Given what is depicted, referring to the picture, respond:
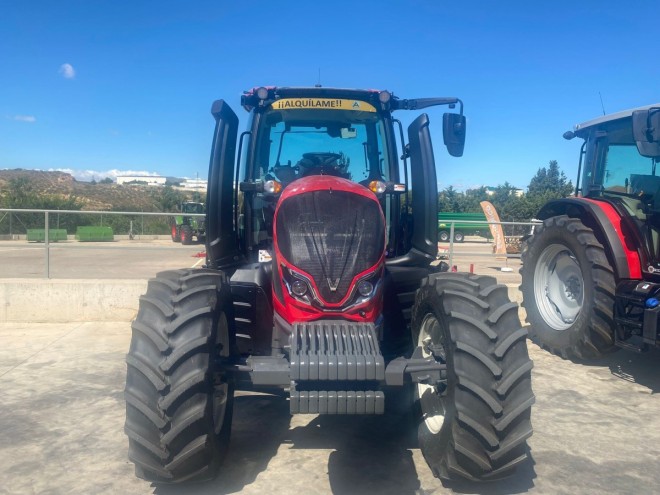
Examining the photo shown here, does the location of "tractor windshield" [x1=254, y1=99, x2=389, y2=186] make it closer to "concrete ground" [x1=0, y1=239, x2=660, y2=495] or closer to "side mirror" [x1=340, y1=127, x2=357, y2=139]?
"side mirror" [x1=340, y1=127, x2=357, y2=139]

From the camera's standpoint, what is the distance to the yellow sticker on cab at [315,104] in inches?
190

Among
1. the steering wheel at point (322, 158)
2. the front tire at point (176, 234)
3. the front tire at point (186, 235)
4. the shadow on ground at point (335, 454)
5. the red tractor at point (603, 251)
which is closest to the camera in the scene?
the shadow on ground at point (335, 454)

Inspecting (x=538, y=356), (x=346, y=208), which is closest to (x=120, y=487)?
(x=346, y=208)

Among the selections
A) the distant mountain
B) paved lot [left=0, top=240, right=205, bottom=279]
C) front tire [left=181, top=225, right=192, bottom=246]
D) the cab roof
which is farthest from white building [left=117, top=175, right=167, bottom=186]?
the cab roof

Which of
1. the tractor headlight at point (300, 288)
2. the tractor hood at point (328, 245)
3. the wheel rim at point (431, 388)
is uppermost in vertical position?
the tractor hood at point (328, 245)

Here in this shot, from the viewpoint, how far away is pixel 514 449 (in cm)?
313

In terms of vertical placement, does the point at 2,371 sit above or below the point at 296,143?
below

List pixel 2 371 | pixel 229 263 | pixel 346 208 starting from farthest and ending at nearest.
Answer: pixel 2 371, pixel 229 263, pixel 346 208

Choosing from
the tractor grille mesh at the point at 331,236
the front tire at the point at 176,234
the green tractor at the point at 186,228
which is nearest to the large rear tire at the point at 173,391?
the tractor grille mesh at the point at 331,236

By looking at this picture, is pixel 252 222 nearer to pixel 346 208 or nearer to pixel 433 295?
pixel 346 208

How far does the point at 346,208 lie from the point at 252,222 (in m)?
1.28

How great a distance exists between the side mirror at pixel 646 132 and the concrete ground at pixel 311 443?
226 centimetres

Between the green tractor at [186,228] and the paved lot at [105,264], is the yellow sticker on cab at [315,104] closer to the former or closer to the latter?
the paved lot at [105,264]

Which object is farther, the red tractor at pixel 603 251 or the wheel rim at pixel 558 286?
the wheel rim at pixel 558 286
